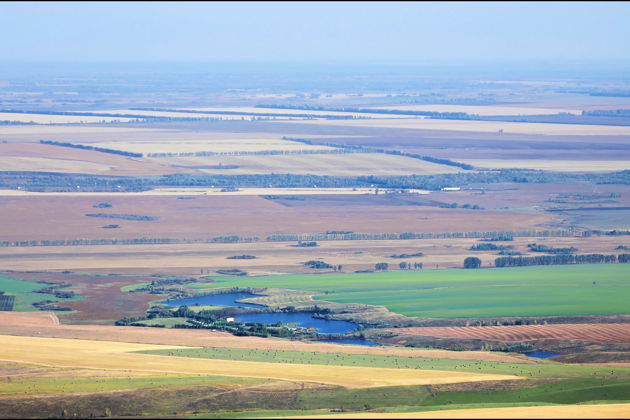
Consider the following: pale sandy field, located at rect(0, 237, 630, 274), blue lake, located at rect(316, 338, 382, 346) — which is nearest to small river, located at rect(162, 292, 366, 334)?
blue lake, located at rect(316, 338, 382, 346)

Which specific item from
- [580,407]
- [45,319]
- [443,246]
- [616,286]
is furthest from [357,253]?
[580,407]

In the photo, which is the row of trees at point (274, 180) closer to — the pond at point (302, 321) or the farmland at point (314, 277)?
the farmland at point (314, 277)

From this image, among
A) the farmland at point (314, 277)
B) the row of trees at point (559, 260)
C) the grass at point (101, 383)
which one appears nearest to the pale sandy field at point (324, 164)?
the farmland at point (314, 277)

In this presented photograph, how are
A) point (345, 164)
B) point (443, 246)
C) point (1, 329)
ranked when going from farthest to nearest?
point (345, 164), point (443, 246), point (1, 329)

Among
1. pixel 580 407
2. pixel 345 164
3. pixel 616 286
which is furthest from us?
pixel 345 164

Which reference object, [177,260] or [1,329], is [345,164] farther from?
[1,329]

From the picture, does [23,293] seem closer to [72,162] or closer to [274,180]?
[274,180]
